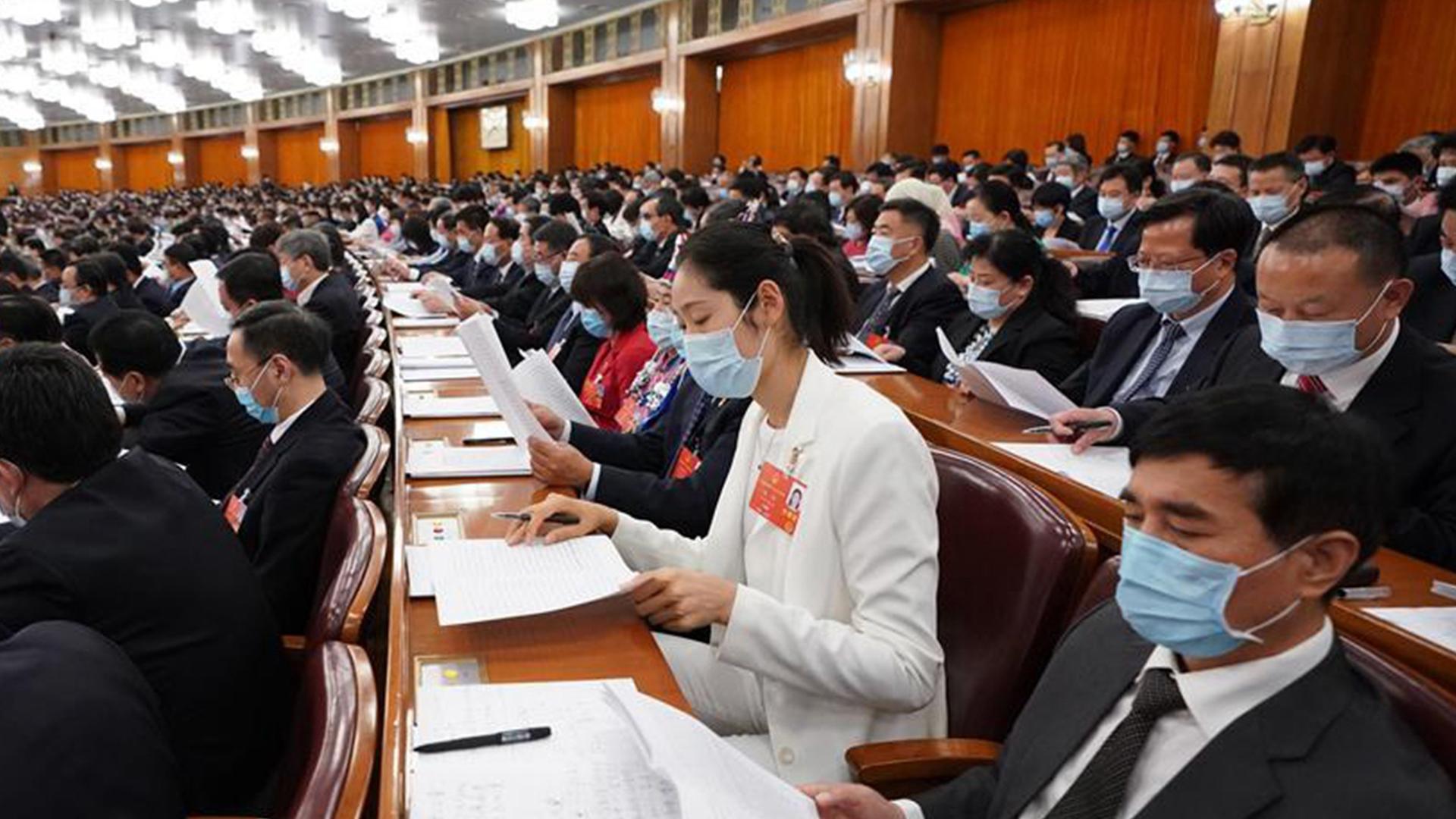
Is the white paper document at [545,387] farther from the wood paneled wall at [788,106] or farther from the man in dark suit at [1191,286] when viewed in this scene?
the wood paneled wall at [788,106]

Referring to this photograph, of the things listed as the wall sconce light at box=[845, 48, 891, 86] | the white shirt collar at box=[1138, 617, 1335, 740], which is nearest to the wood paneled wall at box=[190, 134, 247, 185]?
the wall sconce light at box=[845, 48, 891, 86]

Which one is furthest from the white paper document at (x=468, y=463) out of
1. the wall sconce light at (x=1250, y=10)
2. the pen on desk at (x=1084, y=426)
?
the wall sconce light at (x=1250, y=10)

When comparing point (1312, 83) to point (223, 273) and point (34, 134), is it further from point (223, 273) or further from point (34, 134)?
point (34, 134)

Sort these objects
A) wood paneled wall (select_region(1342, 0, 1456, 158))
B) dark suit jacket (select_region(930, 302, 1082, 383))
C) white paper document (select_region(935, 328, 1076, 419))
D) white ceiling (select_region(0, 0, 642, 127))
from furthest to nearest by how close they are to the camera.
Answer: white ceiling (select_region(0, 0, 642, 127)) → wood paneled wall (select_region(1342, 0, 1456, 158)) → dark suit jacket (select_region(930, 302, 1082, 383)) → white paper document (select_region(935, 328, 1076, 419))

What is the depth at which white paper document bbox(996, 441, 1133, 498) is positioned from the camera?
1.88m

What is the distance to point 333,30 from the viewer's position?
16.7 m

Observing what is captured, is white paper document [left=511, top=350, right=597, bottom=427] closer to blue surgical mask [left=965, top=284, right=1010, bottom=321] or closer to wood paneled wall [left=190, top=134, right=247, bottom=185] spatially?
blue surgical mask [left=965, top=284, right=1010, bottom=321]

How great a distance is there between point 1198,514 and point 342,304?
16.3 feet

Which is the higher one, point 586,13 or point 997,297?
point 586,13

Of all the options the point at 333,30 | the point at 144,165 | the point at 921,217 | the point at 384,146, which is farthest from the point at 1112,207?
the point at 144,165

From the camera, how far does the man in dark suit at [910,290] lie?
3766mm

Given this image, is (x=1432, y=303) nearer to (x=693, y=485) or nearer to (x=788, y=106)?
(x=693, y=485)

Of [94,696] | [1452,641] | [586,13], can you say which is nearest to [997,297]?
[1452,641]

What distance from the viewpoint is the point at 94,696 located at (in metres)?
0.99
